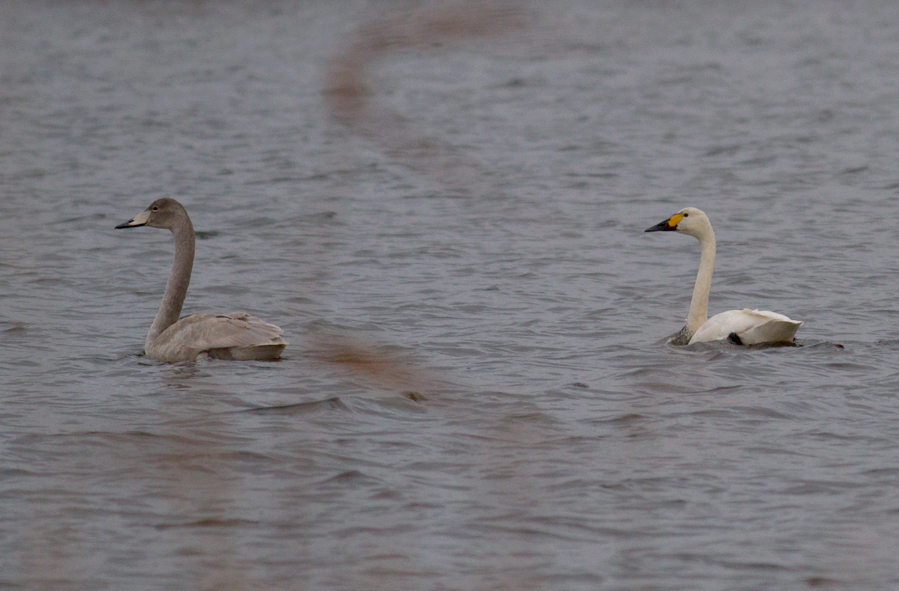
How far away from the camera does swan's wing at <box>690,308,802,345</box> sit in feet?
27.1

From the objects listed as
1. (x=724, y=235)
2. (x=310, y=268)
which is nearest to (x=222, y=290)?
(x=724, y=235)

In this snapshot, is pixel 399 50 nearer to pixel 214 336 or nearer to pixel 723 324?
pixel 214 336

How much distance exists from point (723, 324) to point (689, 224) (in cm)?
149

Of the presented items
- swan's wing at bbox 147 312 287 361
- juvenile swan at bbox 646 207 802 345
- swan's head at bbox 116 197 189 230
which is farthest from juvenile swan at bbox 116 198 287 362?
juvenile swan at bbox 646 207 802 345

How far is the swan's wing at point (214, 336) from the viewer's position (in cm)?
799

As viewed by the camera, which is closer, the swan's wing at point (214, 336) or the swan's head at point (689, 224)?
the swan's wing at point (214, 336)

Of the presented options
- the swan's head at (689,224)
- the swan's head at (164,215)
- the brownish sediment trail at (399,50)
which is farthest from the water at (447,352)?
the swan's head at (164,215)

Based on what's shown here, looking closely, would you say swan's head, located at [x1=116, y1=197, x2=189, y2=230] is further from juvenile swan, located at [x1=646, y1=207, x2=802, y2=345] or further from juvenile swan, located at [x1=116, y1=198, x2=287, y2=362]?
juvenile swan, located at [x1=646, y1=207, x2=802, y2=345]

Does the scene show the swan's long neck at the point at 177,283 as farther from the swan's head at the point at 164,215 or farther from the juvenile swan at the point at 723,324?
the juvenile swan at the point at 723,324

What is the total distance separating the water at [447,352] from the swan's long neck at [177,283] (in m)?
0.28

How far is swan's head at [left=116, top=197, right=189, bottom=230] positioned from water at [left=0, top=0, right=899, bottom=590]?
0.83m

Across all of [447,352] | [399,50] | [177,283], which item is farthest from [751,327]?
[399,50]

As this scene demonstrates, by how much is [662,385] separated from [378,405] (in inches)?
68.2

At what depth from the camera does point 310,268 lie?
5.11 ft
